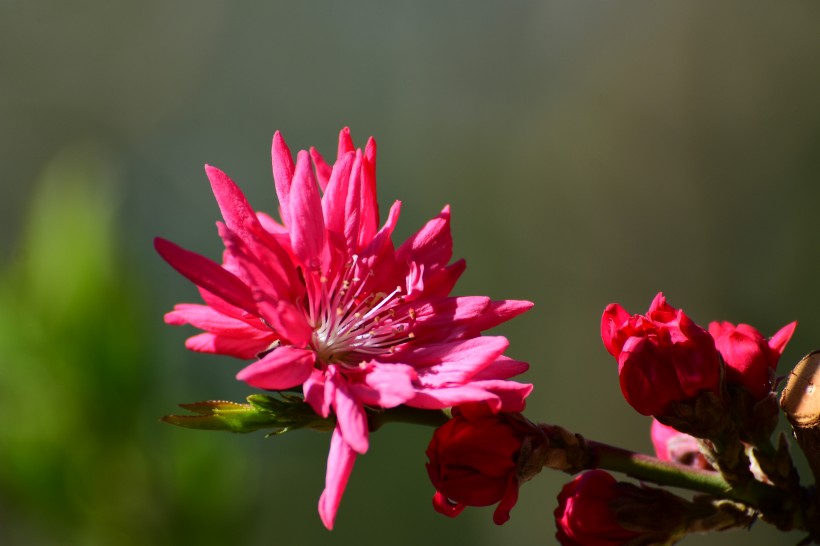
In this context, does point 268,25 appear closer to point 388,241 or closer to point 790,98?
point 790,98

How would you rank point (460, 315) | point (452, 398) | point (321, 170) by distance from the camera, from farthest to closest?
point (321, 170), point (460, 315), point (452, 398)

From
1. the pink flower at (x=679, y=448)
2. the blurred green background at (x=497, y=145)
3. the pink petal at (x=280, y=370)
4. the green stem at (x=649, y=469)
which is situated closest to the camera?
the pink petal at (x=280, y=370)

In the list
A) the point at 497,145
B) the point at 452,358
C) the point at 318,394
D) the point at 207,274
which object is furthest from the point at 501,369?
the point at 497,145

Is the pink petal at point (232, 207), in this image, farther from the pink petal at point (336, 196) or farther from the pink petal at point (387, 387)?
the pink petal at point (387, 387)

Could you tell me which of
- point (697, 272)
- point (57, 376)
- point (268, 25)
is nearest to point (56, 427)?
point (57, 376)

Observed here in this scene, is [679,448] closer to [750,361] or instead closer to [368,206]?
[750,361]

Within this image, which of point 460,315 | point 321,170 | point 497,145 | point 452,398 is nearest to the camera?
point 452,398

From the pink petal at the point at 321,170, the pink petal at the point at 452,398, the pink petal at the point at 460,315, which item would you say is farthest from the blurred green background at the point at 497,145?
the pink petal at the point at 452,398
